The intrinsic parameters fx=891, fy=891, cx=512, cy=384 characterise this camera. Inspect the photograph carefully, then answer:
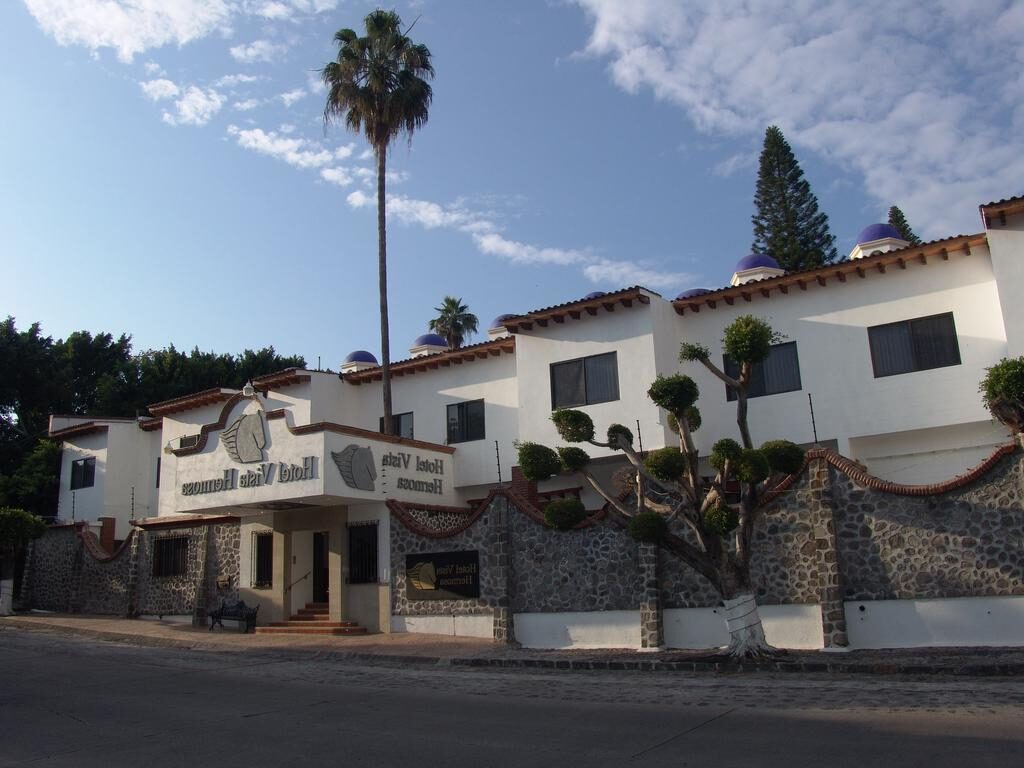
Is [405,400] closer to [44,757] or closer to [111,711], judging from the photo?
[111,711]

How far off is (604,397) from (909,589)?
9501 mm

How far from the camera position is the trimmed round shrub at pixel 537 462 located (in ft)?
53.0

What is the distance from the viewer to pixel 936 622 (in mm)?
14828

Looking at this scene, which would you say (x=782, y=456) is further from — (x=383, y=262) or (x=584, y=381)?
(x=383, y=262)

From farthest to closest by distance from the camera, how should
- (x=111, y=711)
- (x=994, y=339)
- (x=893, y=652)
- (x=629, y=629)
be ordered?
(x=994, y=339), (x=629, y=629), (x=893, y=652), (x=111, y=711)

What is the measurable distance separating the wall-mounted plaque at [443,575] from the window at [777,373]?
7856mm

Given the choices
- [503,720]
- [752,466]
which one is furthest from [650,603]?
[503,720]

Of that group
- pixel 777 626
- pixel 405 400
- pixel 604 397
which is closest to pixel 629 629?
pixel 777 626

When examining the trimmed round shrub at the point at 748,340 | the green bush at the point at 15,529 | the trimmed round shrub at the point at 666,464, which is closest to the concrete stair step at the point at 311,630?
the green bush at the point at 15,529

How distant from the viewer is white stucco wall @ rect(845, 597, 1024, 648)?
14305 millimetres

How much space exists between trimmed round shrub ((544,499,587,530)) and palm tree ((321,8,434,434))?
37.7 ft

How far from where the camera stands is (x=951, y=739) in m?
8.55

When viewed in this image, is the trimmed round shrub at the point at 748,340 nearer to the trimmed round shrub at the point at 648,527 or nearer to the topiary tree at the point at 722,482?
the topiary tree at the point at 722,482

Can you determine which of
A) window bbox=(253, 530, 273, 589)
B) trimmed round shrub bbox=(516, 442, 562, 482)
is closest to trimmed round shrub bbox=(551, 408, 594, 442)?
trimmed round shrub bbox=(516, 442, 562, 482)
